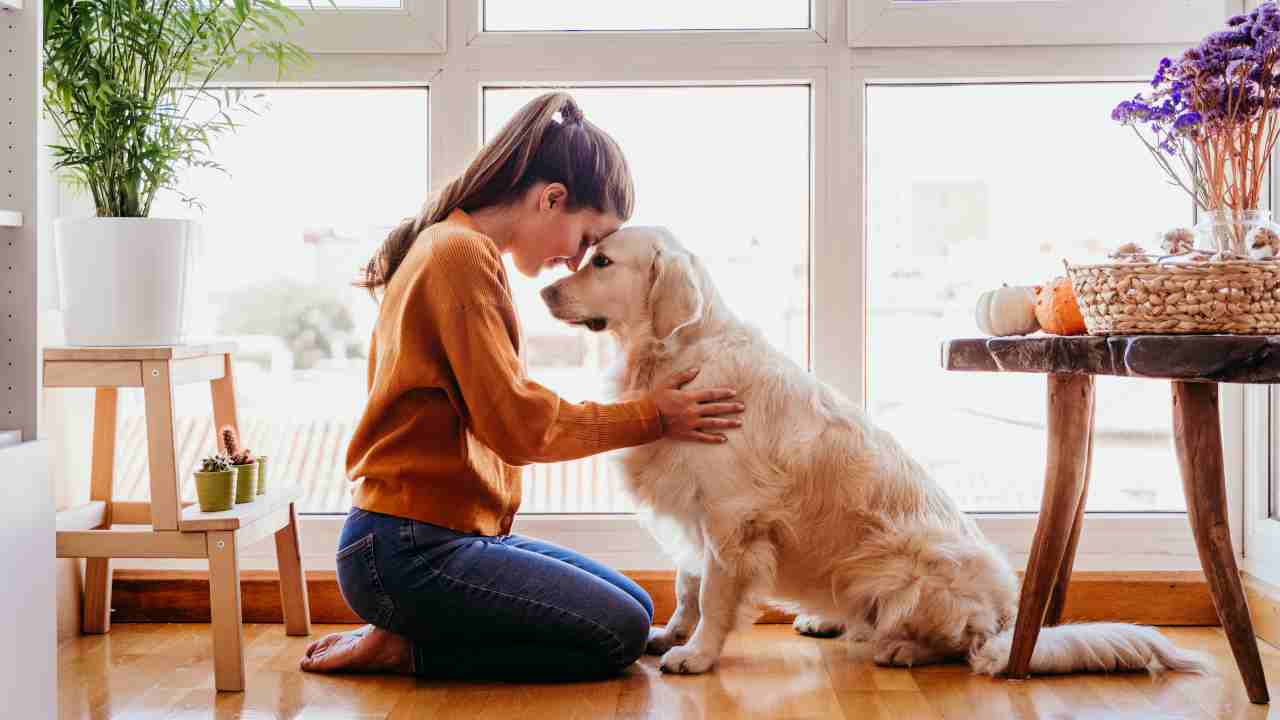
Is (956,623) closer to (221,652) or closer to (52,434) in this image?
(221,652)

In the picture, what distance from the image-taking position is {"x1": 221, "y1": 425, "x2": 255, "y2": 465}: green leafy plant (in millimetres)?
2311

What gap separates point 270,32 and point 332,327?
75 cm

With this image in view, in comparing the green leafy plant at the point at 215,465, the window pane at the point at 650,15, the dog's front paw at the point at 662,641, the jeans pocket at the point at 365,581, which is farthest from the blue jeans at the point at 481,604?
the window pane at the point at 650,15

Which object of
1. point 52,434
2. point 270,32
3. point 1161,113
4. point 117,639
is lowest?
point 117,639

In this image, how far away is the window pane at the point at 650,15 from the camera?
278cm

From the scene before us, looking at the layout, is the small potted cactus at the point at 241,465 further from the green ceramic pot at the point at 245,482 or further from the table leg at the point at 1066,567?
the table leg at the point at 1066,567

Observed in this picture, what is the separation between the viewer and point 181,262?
90.3 inches

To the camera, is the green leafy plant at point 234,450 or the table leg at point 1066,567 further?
the green leafy plant at point 234,450

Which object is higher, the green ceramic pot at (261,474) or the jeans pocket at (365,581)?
the green ceramic pot at (261,474)

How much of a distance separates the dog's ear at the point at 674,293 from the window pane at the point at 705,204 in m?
0.64

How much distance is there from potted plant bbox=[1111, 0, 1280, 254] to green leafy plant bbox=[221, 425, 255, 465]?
189 cm

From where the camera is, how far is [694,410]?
218 cm

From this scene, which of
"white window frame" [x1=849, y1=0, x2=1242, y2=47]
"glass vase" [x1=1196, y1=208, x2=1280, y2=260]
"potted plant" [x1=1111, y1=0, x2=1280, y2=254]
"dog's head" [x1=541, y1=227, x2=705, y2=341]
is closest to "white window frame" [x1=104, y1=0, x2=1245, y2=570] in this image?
"white window frame" [x1=849, y1=0, x2=1242, y2=47]

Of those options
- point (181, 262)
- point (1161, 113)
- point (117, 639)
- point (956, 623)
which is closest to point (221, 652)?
point (117, 639)
